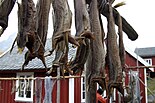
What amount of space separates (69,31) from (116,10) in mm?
451

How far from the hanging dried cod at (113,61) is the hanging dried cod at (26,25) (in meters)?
0.27

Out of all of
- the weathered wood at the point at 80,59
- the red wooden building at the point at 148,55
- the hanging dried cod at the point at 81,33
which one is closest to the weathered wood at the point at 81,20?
the hanging dried cod at the point at 81,33

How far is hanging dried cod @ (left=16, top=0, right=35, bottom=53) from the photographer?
2.38ft

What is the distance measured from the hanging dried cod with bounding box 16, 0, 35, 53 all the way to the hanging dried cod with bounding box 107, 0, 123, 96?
0.27 m

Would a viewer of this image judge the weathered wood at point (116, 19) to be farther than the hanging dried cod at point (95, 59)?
Yes

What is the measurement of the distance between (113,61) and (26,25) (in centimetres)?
31

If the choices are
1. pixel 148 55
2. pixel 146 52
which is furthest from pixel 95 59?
pixel 146 52

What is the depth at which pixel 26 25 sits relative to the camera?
2.43ft

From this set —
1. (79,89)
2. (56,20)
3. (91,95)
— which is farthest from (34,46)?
(79,89)

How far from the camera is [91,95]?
0.96 metres

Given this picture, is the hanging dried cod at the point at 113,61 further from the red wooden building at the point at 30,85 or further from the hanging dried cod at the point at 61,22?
the red wooden building at the point at 30,85

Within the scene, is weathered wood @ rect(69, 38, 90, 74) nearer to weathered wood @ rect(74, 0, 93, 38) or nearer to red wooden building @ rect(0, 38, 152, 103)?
weathered wood @ rect(74, 0, 93, 38)

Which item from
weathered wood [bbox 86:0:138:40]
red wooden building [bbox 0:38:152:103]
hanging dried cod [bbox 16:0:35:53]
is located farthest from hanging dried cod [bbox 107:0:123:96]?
red wooden building [bbox 0:38:152:103]

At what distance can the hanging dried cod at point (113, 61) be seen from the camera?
0.86m
